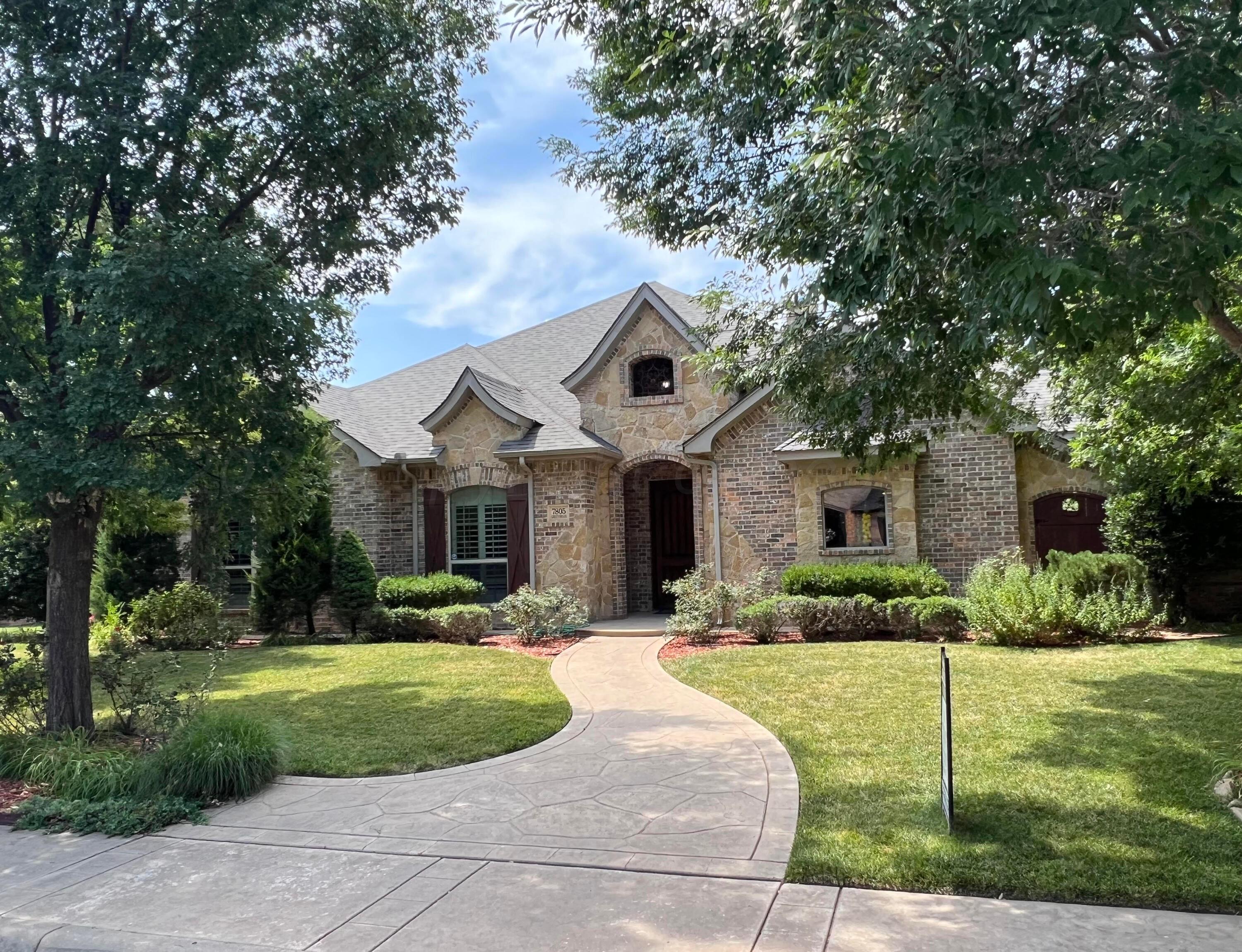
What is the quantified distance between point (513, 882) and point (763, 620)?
8.94m

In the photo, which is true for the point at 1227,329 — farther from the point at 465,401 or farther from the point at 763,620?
the point at 465,401

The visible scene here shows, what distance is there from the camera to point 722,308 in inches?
373

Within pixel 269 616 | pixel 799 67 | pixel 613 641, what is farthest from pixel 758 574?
pixel 799 67

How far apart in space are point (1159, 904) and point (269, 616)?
14909 mm

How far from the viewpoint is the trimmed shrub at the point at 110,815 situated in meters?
5.88

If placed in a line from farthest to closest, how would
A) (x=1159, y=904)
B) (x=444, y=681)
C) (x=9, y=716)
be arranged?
(x=444, y=681), (x=9, y=716), (x=1159, y=904)

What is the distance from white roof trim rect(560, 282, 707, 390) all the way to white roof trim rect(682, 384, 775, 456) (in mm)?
1546

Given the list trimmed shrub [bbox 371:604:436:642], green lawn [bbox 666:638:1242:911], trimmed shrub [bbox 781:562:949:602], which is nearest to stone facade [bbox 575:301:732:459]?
trimmed shrub [bbox 781:562:949:602]

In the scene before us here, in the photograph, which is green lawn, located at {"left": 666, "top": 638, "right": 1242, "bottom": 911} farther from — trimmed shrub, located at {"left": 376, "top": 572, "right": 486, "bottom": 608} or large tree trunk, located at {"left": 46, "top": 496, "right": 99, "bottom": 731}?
large tree trunk, located at {"left": 46, "top": 496, "right": 99, "bottom": 731}

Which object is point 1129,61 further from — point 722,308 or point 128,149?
point 128,149

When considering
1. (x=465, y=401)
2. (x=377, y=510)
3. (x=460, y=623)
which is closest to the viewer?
(x=460, y=623)

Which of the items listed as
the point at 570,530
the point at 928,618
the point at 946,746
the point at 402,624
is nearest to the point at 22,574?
the point at 402,624

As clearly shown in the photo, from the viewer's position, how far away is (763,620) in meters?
13.2

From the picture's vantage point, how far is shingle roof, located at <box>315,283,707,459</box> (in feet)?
56.7
